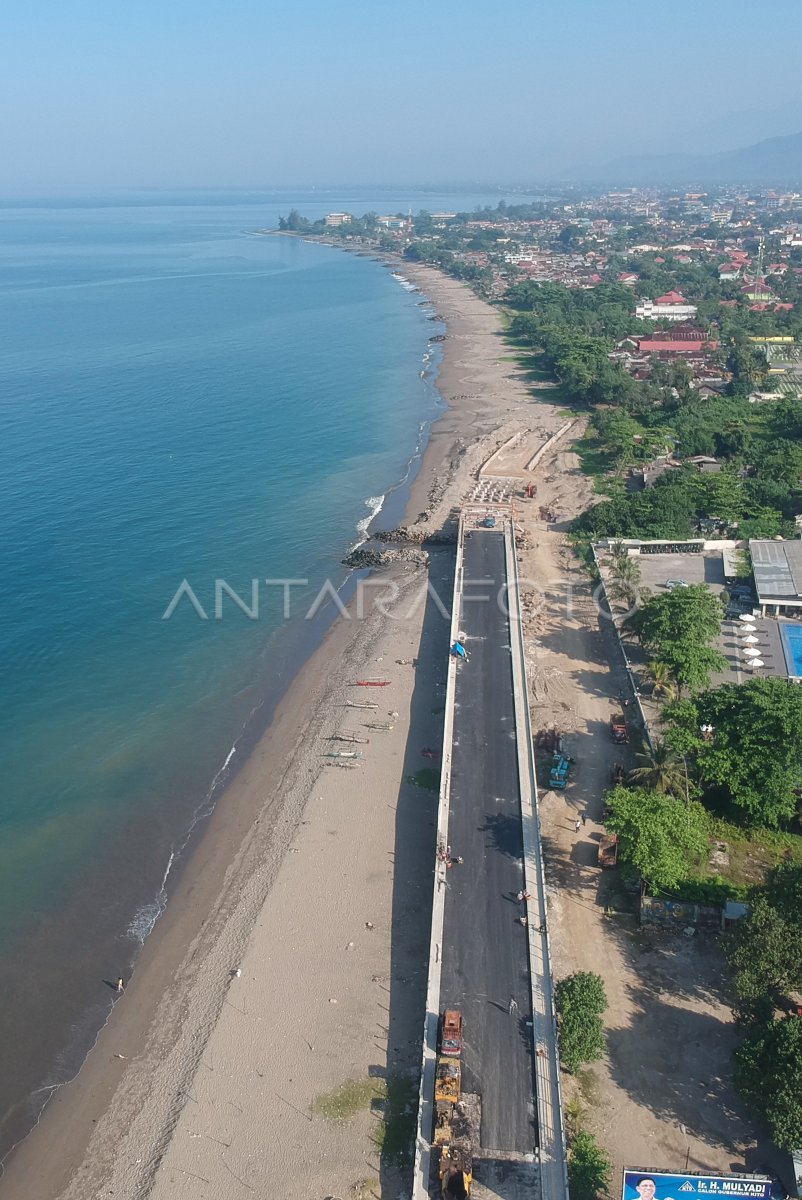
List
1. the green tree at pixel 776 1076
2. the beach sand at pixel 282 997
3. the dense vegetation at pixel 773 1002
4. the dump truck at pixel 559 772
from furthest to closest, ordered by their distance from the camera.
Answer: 1. the dump truck at pixel 559 772
2. the beach sand at pixel 282 997
3. the dense vegetation at pixel 773 1002
4. the green tree at pixel 776 1076

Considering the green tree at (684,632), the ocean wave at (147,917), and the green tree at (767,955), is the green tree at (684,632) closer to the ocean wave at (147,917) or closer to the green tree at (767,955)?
the green tree at (767,955)

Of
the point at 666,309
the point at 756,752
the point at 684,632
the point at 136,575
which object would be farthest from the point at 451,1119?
the point at 666,309

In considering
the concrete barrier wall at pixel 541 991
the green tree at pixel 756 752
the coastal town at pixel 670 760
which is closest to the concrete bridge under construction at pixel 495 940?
the concrete barrier wall at pixel 541 991

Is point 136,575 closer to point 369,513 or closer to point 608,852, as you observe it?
point 369,513

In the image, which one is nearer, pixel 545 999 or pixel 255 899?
pixel 545 999

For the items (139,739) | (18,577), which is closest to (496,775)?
(139,739)

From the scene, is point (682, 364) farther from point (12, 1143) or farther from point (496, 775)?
point (12, 1143)
